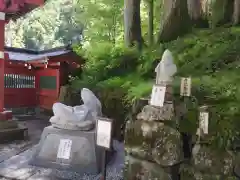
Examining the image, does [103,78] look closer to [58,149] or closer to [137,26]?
[137,26]

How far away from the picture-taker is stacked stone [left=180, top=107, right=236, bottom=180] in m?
3.53

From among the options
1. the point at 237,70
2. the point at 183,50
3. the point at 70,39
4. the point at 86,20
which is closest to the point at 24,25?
the point at 70,39

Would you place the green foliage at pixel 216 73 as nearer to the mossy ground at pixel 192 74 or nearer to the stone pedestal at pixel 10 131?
the mossy ground at pixel 192 74

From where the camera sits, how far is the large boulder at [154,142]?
3.89m

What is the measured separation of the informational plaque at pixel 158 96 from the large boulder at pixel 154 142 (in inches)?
11.6

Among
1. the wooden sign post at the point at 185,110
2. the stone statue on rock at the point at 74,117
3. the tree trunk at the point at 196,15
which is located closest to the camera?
the wooden sign post at the point at 185,110

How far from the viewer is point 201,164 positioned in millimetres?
3680

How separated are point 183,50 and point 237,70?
2.22 m

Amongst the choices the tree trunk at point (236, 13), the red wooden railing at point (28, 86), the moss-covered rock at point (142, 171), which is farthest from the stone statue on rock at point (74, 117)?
the red wooden railing at point (28, 86)

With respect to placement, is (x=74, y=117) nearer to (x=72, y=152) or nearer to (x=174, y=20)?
(x=72, y=152)

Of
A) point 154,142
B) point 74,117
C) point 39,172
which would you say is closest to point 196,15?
point 74,117

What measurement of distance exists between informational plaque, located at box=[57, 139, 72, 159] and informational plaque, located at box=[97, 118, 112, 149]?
1.68 metres

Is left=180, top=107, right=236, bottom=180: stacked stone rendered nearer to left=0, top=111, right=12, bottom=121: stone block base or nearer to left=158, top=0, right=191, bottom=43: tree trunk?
left=158, top=0, right=191, bottom=43: tree trunk

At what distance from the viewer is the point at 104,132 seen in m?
3.88
